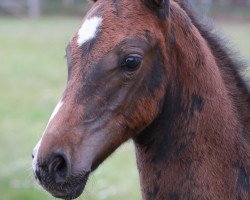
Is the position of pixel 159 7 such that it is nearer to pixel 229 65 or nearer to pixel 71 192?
pixel 229 65

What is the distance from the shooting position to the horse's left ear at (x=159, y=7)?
3.50m

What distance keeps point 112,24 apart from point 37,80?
14.1 meters

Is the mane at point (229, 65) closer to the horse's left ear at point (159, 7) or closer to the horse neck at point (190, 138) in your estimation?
the horse neck at point (190, 138)

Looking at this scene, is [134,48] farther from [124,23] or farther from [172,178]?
[172,178]

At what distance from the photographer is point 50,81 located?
17.1 m

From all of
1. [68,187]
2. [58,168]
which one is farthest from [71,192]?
[58,168]

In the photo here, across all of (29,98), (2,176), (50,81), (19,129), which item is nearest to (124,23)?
(2,176)

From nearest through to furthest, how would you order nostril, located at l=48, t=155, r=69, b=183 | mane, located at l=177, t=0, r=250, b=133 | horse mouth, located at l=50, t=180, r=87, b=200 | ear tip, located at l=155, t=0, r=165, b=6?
nostril, located at l=48, t=155, r=69, b=183, horse mouth, located at l=50, t=180, r=87, b=200, ear tip, located at l=155, t=0, r=165, b=6, mane, located at l=177, t=0, r=250, b=133

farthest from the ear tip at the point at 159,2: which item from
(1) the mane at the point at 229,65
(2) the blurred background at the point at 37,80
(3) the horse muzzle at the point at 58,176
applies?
(3) the horse muzzle at the point at 58,176

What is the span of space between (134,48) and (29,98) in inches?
463

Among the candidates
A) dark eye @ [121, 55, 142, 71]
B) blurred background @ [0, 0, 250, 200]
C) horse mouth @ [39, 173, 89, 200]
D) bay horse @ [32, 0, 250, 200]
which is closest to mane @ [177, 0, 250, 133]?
bay horse @ [32, 0, 250, 200]

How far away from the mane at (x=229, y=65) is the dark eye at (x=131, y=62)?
68cm

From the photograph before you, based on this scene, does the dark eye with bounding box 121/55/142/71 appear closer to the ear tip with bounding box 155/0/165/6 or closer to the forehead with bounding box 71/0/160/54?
the forehead with bounding box 71/0/160/54

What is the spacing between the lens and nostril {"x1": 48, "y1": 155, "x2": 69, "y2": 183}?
10.3ft
